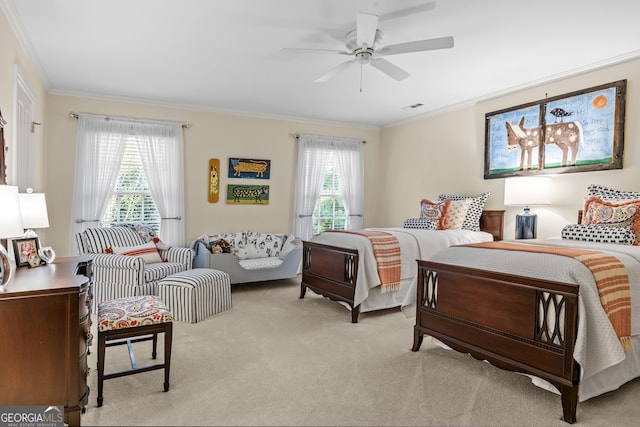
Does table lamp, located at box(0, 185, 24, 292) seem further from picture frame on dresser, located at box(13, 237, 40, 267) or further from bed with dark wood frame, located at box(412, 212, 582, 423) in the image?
bed with dark wood frame, located at box(412, 212, 582, 423)

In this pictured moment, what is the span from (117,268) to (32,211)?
1.42 m

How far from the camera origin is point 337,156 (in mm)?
6574

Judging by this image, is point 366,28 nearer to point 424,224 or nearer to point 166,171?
point 424,224

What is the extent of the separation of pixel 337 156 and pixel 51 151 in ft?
13.0

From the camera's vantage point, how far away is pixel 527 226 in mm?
4301

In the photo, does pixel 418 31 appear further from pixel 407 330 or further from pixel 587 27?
pixel 407 330

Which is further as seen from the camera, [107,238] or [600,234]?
[107,238]

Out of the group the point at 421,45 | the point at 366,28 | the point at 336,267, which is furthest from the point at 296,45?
the point at 336,267

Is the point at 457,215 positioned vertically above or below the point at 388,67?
below

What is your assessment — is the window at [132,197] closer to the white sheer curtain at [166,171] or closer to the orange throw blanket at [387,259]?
the white sheer curtain at [166,171]

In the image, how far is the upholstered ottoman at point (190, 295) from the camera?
3.75 meters

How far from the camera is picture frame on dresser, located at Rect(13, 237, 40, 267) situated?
2.49 meters

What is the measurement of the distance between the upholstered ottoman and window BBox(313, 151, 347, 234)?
2751mm

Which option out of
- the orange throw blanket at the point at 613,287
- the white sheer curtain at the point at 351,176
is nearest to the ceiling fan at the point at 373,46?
the orange throw blanket at the point at 613,287
